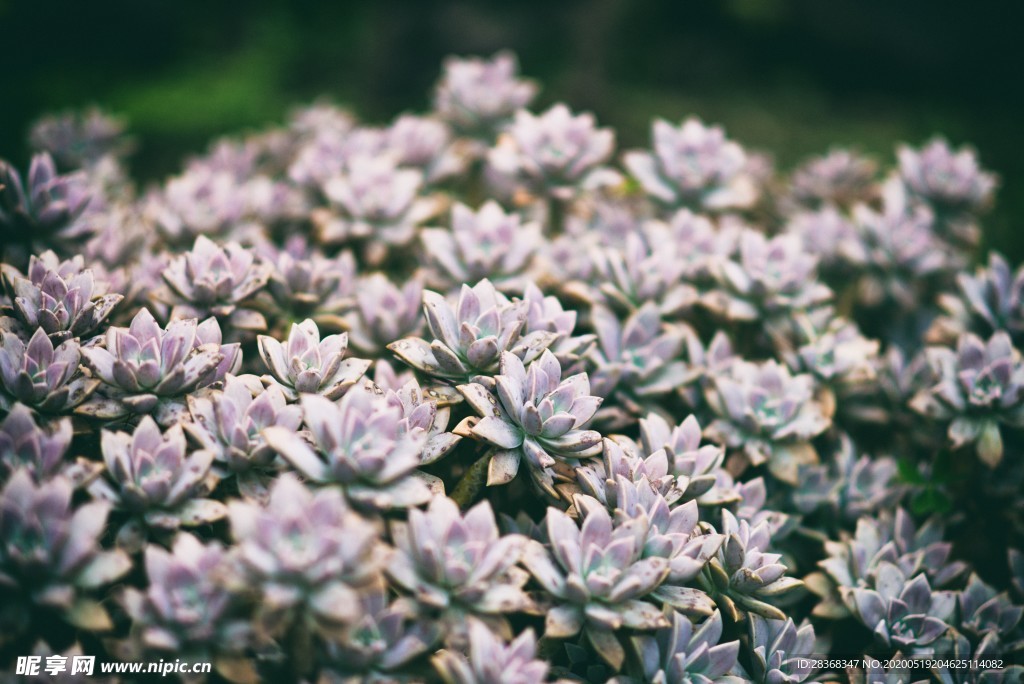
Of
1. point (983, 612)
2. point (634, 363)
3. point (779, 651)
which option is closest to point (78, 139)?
point (634, 363)

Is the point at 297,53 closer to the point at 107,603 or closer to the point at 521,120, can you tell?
the point at 521,120

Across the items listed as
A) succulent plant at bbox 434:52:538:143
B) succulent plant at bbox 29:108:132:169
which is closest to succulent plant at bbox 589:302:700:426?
succulent plant at bbox 434:52:538:143

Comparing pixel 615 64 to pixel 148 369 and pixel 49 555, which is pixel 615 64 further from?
pixel 49 555

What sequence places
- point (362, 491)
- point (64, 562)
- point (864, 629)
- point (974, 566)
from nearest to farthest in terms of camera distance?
point (64, 562), point (362, 491), point (864, 629), point (974, 566)

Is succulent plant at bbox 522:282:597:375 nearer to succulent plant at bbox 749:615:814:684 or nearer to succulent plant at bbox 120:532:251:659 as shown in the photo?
succulent plant at bbox 749:615:814:684

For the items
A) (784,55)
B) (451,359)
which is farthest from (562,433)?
(784,55)

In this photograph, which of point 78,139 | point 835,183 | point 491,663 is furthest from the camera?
point 835,183
